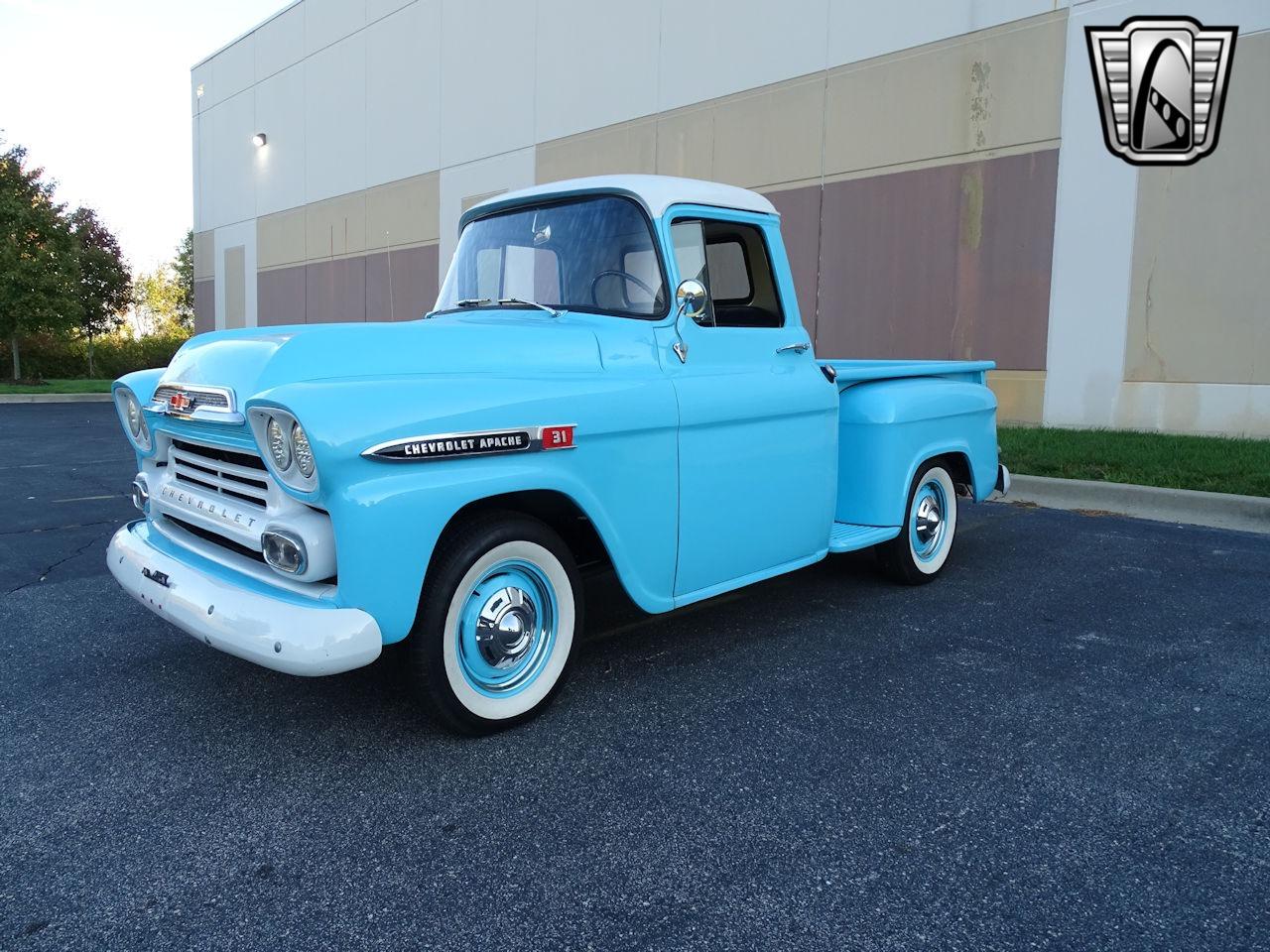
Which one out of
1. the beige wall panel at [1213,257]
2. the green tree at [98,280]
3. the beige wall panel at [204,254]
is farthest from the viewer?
the green tree at [98,280]

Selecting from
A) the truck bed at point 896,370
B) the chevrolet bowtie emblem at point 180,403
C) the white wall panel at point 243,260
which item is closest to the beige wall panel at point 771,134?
the truck bed at point 896,370

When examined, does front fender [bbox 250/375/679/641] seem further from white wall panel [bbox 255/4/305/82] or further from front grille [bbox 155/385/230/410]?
white wall panel [bbox 255/4/305/82]

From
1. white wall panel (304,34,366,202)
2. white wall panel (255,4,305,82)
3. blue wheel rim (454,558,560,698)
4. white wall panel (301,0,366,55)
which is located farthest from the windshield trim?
white wall panel (255,4,305,82)

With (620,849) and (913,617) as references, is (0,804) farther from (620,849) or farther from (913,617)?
(913,617)

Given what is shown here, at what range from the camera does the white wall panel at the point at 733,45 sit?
12211 mm

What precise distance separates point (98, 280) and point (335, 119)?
17.0 m

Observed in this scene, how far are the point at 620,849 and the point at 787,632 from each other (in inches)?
79.4

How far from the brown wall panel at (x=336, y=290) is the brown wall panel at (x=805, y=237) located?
10.9m

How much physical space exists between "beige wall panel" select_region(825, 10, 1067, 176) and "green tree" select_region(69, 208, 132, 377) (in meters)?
26.4

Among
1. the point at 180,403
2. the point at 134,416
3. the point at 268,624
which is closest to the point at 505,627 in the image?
the point at 268,624

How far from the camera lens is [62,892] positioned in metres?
2.27

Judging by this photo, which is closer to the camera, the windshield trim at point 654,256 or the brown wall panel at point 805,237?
the windshield trim at point 654,256

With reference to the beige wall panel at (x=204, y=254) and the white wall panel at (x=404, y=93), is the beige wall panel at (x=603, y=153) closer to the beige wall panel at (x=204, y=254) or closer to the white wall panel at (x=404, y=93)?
the white wall panel at (x=404, y=93)

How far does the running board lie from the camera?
443 centimetres
